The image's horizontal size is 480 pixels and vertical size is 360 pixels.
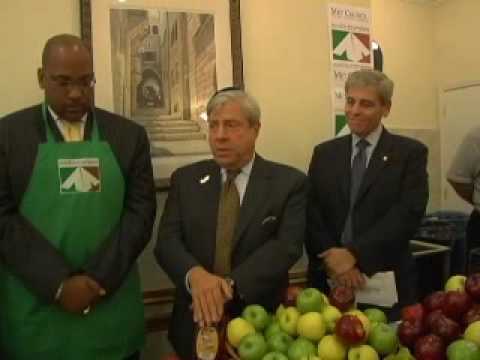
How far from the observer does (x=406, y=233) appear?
2025 mm

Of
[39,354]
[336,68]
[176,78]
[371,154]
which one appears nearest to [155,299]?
[39,354]

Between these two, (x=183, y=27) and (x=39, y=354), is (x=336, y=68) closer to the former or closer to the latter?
(x=183, y=27)

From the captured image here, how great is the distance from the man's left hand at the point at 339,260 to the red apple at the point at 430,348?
743mm

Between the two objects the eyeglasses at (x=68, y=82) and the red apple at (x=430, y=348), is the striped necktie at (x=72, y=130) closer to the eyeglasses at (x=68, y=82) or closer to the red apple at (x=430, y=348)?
the eyeglasses at (x=68, y=82)

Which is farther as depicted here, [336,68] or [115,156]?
[336,68]

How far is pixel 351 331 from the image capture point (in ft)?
3.89

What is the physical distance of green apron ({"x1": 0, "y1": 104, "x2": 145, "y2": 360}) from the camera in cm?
169

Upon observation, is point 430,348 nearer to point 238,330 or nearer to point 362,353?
point 362,353

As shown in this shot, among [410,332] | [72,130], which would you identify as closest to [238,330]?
[410,332]

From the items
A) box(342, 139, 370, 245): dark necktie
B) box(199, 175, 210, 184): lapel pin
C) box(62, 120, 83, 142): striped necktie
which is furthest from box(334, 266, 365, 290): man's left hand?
box(62, 120, 83, 142): striped necktie

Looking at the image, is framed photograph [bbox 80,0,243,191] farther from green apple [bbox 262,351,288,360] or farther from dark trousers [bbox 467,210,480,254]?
dark trousers [bbox 467,210,480,254]

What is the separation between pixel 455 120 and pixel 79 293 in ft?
13.8

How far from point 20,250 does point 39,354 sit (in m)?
0.34

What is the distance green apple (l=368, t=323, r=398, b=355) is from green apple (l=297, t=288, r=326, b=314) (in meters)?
0.15
